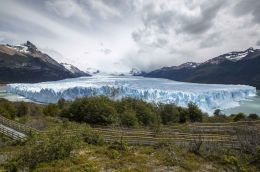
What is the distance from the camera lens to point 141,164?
18312 mm

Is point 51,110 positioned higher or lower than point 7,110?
lower

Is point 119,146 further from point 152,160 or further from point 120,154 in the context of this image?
point 152,160

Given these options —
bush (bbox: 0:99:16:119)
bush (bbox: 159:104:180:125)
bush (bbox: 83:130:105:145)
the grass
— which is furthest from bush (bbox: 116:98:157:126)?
bush (bbox: 0:99:16:119)

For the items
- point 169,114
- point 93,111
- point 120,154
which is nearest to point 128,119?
point 93,111

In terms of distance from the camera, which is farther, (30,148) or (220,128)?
(220,128)

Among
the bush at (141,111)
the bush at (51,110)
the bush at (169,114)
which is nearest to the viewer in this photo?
the bush at (141,111)

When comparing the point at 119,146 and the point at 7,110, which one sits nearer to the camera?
the point at 119,146

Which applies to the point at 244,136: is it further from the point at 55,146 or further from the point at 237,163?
the point at 55,146

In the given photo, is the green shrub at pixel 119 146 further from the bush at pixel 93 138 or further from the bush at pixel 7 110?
the bush at pixel 7 110

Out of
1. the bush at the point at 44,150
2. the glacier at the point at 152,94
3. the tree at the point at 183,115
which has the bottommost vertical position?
the tree at the point at 183,115

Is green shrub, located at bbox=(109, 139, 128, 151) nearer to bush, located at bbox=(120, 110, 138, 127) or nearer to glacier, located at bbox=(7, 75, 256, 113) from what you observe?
bush, located at bbox=(120, 110, 138, 127)

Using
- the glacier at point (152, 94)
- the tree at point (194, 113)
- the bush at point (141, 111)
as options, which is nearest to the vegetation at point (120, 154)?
the bush at point (141, 111)

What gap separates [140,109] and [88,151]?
2563cm

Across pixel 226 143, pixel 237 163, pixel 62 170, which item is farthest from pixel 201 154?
pixel 62 170
